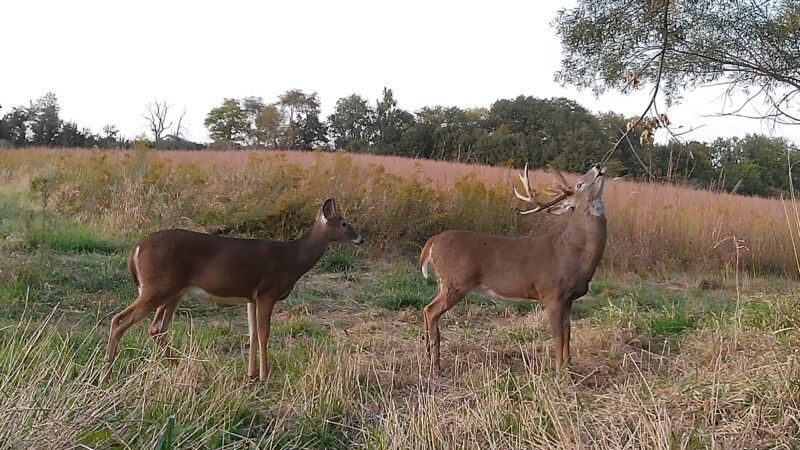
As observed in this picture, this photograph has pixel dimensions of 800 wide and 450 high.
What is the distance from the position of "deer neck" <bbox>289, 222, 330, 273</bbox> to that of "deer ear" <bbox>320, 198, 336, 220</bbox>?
0.42 ft

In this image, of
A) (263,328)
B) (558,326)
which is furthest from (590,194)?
(263,328)

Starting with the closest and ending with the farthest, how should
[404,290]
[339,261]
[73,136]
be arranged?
[404,290] < [339,261] < [73,136]

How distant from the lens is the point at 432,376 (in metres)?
4.96

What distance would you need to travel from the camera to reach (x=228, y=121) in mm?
45875

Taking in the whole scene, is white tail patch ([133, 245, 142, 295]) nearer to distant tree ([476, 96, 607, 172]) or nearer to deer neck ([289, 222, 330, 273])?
deer neck ([289, 222, 330, 273])

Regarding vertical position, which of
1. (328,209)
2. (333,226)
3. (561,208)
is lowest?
(333,226)

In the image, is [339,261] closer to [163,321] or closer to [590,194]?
[163,321]

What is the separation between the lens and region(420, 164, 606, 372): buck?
17.3ft

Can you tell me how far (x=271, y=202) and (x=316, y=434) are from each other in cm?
699

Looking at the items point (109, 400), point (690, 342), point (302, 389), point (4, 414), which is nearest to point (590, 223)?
point (690, 342)

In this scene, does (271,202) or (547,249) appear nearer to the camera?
(547,249)

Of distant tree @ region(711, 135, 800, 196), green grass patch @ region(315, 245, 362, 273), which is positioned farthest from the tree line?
green grass patch @ region(315, 245, 362, 273)

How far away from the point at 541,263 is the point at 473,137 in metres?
19.8

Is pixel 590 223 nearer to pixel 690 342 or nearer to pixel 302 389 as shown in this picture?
pixel 690 342
